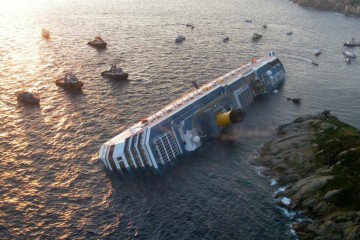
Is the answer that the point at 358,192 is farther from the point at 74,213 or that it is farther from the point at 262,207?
the point at 74,213

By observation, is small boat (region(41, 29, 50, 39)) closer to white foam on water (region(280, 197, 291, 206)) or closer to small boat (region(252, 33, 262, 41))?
small boat (region(252, 33, 262, 41))

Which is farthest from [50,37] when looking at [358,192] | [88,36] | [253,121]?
[358,192]

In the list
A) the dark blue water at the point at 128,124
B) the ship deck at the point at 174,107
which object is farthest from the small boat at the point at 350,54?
the ship deck at the point at 174,107

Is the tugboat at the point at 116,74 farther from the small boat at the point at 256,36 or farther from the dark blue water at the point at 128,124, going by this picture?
the small boat at the point at 256,36

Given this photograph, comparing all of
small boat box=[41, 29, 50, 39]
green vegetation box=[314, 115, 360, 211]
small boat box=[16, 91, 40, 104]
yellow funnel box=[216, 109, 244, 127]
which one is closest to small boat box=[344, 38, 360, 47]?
green vegetation box=[314, 115, 360, 211]

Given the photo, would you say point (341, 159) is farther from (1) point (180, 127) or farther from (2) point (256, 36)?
(2) point (256, 36)

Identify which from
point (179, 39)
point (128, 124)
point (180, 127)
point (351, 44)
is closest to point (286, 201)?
point (180, 127)
